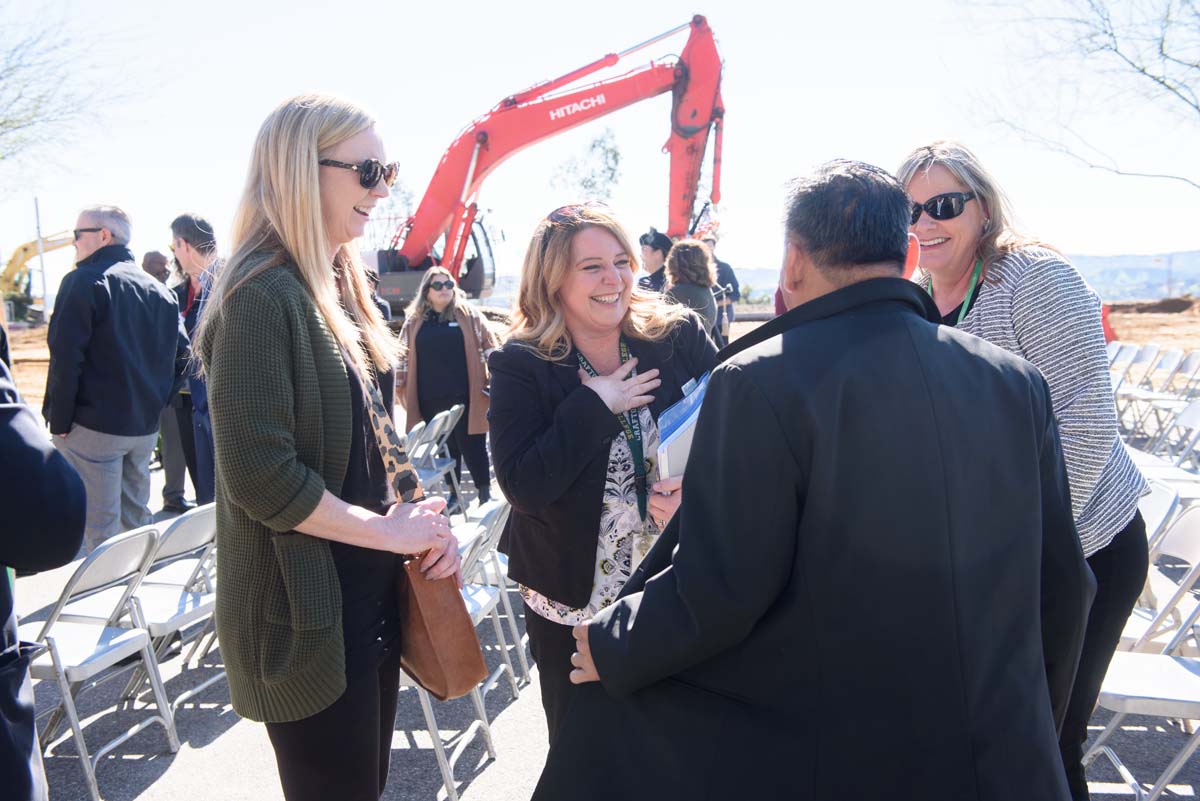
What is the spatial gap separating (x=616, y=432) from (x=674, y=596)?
88 centimetres

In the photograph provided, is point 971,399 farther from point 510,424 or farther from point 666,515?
point 510,424

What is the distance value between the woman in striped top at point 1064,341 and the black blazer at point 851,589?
35.1 inches

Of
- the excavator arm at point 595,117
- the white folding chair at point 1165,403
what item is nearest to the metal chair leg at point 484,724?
the white folding chair at point 1165,403

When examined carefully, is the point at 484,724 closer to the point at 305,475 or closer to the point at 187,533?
the point at 187,533

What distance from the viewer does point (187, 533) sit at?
11.5 ft

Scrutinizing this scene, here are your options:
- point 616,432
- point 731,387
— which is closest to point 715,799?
point 731,387

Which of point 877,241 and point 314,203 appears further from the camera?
point 314,203

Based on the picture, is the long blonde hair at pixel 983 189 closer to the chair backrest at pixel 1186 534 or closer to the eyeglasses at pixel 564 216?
the eyeglasses at pixel 564 216

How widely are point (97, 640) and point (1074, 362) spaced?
11.2 feet

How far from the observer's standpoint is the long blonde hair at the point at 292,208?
163 centimetres

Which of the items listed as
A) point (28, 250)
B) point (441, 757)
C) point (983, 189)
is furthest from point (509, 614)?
point (28, 250)

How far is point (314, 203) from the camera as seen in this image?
1.64 metres

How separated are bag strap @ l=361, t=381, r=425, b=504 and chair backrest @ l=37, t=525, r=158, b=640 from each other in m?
1.75

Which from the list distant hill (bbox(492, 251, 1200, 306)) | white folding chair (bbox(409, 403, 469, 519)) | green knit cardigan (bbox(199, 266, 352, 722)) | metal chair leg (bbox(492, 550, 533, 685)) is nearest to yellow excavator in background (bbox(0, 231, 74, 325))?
distant hill (bbox(492, 251, 1200, 306))
